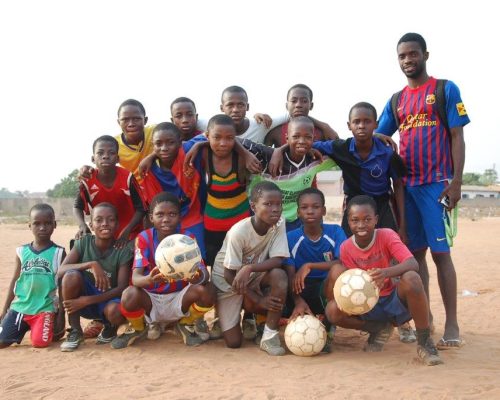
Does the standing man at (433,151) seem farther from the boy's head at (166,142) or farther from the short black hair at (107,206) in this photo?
the short black hair at (107,206)

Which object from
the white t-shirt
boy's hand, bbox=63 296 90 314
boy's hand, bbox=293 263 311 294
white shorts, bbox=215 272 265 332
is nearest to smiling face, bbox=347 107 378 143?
the white t-shirt

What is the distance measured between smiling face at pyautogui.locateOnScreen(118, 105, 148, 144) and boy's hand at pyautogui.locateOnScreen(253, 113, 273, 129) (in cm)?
127

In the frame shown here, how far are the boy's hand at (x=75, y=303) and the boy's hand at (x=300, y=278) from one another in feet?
6.16

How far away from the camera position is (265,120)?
5.61 metres

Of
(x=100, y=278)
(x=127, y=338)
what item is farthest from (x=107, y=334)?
(x=100, y=278)

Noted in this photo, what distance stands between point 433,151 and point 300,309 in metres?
1.94

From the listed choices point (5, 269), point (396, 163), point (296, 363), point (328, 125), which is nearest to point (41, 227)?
point (296, 363)

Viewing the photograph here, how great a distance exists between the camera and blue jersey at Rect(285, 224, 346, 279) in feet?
15.5

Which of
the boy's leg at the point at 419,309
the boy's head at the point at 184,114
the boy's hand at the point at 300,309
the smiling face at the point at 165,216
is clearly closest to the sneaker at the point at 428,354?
the boy's leg at the point at 419,309

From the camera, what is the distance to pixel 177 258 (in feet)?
13.4

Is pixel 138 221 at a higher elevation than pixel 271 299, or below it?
higher

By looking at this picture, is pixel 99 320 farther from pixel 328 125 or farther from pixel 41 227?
pixel 328 125

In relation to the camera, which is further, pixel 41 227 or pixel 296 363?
pixel 41 227

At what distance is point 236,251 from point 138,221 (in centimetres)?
126
